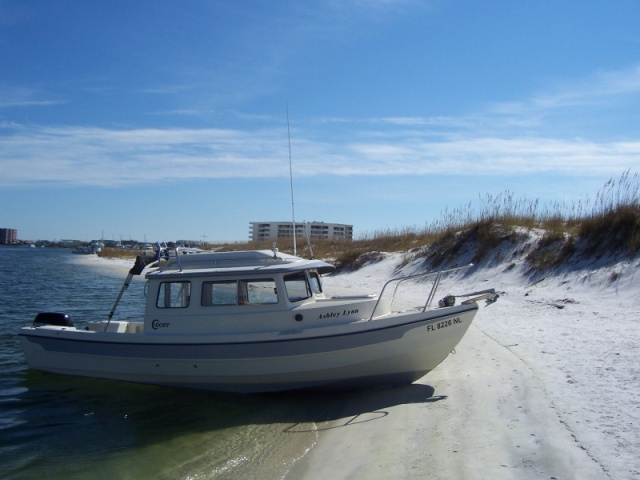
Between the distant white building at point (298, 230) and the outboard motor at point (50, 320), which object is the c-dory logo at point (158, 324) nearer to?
the outboard motor at point (50, 320)

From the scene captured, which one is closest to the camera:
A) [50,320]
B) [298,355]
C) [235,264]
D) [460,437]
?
[460,437]

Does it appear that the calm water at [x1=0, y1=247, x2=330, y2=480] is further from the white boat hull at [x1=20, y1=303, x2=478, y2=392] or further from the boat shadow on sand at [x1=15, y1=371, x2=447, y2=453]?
the white boat hull at [x1=20, y1=303, x2=478, y2=392]

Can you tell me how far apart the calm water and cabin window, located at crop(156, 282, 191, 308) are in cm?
162

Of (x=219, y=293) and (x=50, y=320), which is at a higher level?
(x=219, y=293)

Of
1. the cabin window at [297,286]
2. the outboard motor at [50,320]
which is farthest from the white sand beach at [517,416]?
the outboard motor at [50,320]

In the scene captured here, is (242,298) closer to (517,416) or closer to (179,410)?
(179,410)

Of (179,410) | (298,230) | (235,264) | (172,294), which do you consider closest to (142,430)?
(179,410)

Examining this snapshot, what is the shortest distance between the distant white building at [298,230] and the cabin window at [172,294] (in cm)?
3112

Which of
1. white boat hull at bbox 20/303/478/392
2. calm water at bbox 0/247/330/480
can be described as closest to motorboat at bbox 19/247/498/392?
white boat hull at bbox 20/303/478/392

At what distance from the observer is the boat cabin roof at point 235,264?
10.1m

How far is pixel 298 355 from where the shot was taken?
953cm

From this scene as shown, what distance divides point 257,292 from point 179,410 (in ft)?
7.60

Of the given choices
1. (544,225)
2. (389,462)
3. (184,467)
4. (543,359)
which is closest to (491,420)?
(389,462)

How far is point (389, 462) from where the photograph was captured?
21.4 ft
